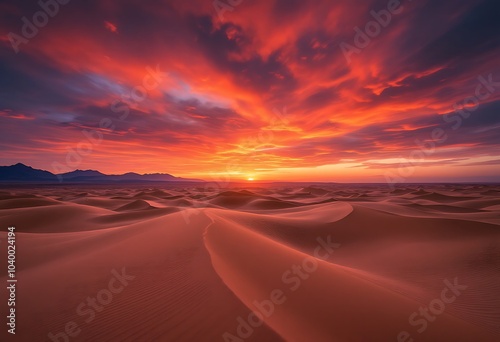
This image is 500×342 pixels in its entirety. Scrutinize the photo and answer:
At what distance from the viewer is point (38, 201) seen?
1742 centimetres

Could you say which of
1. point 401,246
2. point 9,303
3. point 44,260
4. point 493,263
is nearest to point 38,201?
point 44,260

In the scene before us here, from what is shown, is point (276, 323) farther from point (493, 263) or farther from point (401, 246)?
point (401, 246)

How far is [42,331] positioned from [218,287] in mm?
2166

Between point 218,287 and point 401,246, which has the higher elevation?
point 218,287
